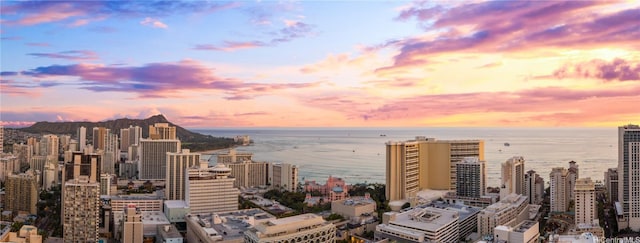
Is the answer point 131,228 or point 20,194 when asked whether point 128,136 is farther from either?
point 131,228

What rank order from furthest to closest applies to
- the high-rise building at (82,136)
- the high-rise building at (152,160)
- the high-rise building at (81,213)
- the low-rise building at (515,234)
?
the high-rise building at (82,136) < the high-rise building at (152,160) < the high-rise building at (81,213) < the low-rise building at (515,234)

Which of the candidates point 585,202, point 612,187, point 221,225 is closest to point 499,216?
point 585,202

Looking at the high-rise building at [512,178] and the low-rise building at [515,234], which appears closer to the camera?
the low-rise building at [515,234]

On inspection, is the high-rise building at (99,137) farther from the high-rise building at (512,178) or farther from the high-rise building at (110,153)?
the high-rise building at (512,178)

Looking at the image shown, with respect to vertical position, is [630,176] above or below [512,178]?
above

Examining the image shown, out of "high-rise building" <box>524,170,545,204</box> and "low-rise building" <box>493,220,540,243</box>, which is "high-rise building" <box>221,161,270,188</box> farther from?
"low-rise building" <box>493,220,540,243</box>

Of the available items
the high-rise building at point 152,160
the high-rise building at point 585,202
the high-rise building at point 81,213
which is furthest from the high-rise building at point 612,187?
the high-rise building at point 152,160
